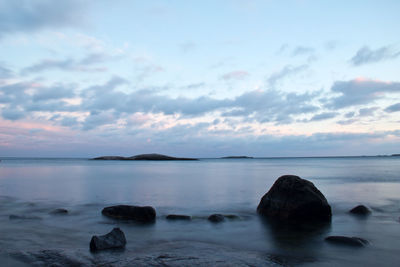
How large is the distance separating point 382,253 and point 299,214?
4487mm

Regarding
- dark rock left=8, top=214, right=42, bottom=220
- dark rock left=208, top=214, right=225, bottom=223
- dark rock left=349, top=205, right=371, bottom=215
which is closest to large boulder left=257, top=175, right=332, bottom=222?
dark rock left=208, top=214, right=225, bottom=223

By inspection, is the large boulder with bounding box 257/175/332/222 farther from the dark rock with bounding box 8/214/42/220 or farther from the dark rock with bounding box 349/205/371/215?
the dark rock with bounding box 8/214/42/220

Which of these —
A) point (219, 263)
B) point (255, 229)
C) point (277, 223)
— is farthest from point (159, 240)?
point (277, 223)

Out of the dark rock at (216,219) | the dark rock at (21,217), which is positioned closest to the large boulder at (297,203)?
the dark rock at (216,219)

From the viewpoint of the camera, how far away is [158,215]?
15352 mm

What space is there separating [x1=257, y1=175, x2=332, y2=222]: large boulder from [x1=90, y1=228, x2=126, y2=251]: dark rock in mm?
7741

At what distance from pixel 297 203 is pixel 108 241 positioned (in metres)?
8.52

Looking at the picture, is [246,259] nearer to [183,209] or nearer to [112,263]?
[112,263]

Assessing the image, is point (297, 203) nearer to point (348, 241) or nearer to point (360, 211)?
point (348, 241)

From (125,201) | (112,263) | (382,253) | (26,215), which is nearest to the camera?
(112,263)

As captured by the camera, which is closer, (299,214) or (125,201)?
(299,214)

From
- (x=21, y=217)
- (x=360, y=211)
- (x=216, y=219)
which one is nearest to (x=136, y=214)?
(x=216, y=219)

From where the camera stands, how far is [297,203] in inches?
539

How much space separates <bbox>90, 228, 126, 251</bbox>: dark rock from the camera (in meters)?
8.95
